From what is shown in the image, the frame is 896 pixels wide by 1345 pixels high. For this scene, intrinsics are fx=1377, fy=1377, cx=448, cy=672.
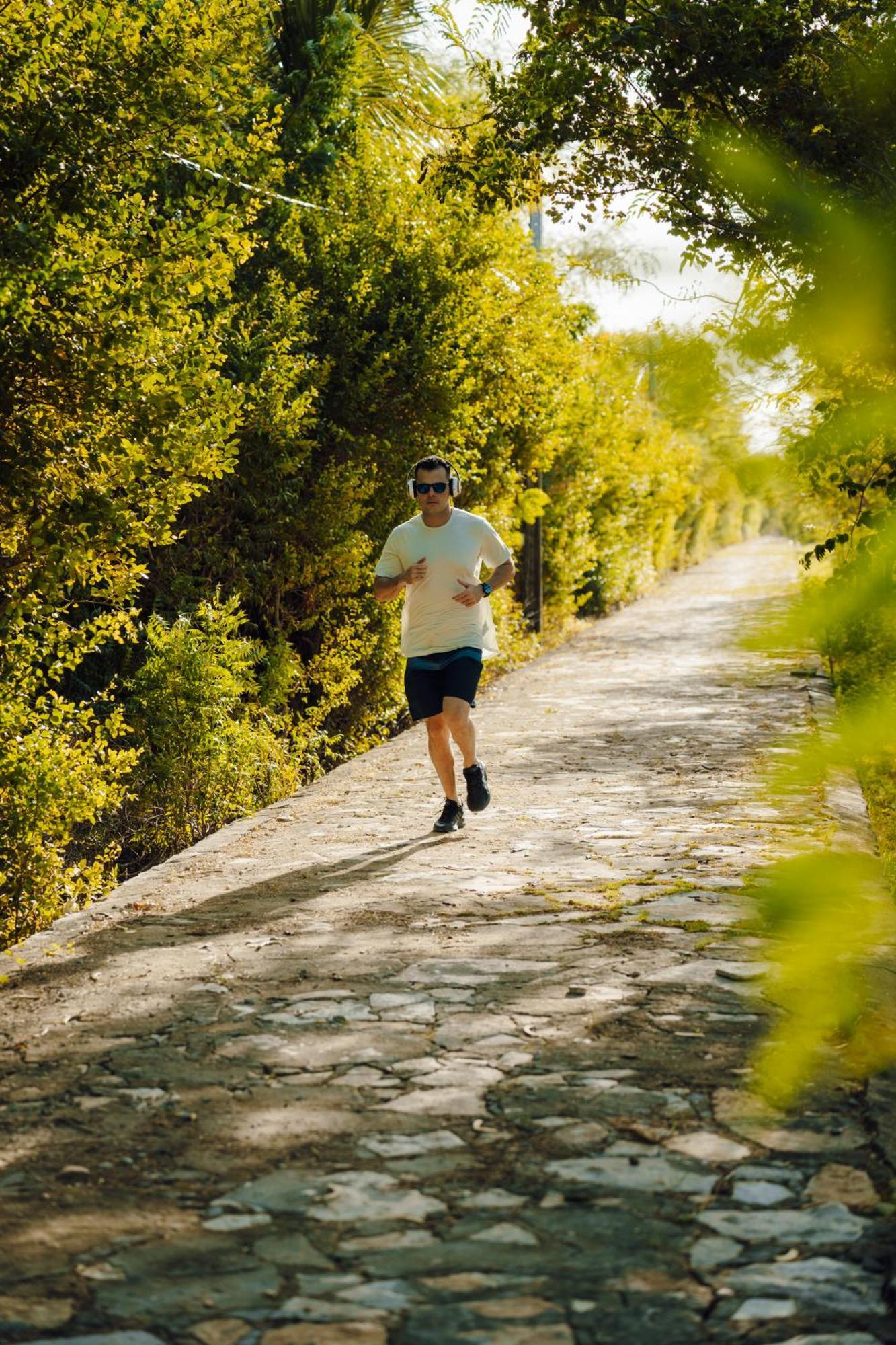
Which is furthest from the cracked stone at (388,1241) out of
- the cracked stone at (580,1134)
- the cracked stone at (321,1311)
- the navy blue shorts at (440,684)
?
→ the navy blue shorts at (440,684)

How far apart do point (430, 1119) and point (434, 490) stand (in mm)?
4672

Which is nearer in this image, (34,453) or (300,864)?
(34,453)

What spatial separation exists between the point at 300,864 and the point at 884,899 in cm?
626

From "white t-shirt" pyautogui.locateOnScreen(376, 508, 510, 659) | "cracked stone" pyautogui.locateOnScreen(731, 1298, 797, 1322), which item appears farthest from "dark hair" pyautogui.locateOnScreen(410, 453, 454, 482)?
"cracked stone" pyautogui.locateOnScreen(731, 1298, 797, 1322)

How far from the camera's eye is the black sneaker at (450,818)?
814 cm

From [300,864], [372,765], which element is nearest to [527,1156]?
[300,864]

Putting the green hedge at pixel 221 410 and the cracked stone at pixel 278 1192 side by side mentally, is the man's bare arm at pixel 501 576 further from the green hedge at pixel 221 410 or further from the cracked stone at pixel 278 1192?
the cracked stone at pixel 278 1192

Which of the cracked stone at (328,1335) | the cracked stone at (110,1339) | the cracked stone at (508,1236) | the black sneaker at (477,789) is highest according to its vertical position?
the black sneaker at (477,789)

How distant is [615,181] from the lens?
6191 millimetres

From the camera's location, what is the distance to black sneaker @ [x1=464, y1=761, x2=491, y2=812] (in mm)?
8195

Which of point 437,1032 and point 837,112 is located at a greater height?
point 837,112

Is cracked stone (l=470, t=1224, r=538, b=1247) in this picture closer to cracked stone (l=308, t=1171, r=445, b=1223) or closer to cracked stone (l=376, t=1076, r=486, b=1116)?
cracked stone (l=308, t=1171, r=445, b=1223)

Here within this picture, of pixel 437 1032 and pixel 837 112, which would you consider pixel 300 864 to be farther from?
pixel 837 112

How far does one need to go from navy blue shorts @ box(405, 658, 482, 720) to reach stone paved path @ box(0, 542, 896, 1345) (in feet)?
3.56
